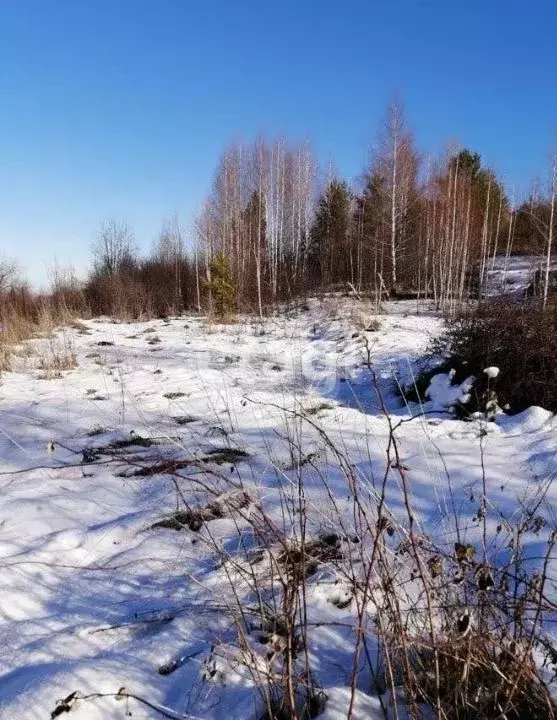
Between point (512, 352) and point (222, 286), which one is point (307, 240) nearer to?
point (222, 286)

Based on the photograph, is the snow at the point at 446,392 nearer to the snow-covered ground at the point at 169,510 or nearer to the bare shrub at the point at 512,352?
the bare shrub at the point at 512,352

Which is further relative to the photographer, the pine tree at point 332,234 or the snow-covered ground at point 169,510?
the pine tree at point 332,234

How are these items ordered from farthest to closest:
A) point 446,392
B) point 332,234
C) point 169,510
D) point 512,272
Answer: point 332,234
point 512,272
point 446,392
point 169,510

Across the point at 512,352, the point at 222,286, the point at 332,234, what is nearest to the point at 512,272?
the point at 332,234

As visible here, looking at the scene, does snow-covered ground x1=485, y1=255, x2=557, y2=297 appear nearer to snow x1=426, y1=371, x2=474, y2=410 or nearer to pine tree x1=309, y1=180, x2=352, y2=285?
pine tree x1=309, y1=180, x2=352, y2=285

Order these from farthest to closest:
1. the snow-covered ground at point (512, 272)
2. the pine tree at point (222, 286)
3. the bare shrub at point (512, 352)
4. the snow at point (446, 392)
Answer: the snow-covered ground at point (512, 272)
the pine tree at point (222, 286)
the snow at point (446, 392)
the bare shrub at point (512, 352)

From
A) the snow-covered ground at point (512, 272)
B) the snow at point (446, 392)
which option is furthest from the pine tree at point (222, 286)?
the snow at point (446, 392)

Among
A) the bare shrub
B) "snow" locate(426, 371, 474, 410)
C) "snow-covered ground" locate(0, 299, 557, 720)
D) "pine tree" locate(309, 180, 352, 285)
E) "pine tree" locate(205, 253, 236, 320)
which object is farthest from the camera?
"pine tree" locate(309, 180, 352, 285)

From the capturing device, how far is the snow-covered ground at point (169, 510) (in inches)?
67.7

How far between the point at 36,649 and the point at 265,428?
3.21m

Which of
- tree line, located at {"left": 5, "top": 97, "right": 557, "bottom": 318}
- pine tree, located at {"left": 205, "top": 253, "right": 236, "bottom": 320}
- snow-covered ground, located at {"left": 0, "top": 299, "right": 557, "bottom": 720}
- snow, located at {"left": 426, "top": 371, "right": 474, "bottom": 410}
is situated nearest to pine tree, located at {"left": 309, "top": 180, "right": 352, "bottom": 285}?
tree line, located at {"left": 5, "top": 97, "right": 557, "bottom": 318}

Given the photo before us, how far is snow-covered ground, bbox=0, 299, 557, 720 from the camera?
1.72 m

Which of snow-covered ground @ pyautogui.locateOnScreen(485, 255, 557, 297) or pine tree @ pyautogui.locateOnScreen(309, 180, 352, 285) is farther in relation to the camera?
pine tree @ pyautogui.locateOnScreen(309, 180, 352, 285)

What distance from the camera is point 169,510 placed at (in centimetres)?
314
